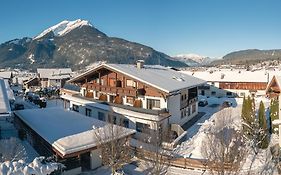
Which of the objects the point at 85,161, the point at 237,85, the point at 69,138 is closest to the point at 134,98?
the point at 85,161

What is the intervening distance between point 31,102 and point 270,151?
141ft

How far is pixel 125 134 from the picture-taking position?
72.8 feet

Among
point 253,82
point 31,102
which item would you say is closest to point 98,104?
point 31,102

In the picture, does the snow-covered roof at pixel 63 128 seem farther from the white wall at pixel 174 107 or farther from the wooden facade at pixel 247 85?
the wooden facade at pixel 247 85

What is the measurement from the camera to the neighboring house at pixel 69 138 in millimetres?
19719

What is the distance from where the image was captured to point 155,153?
18609mm

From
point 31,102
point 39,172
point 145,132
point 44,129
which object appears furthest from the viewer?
point 31,102

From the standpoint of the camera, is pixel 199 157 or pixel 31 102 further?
pixel 31 102

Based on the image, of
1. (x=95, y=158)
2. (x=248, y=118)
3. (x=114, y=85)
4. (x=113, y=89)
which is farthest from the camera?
(x=114, y=85)

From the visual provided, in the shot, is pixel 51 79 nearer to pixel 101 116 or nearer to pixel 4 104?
pixel 101 116

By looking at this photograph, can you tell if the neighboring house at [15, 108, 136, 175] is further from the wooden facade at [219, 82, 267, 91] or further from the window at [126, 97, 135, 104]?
the wooden facade at [219, 82, 267, 91]

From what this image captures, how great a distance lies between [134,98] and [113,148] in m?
13.6

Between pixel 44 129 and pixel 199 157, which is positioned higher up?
pixel 44 129

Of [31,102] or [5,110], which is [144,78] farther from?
[31,102]
